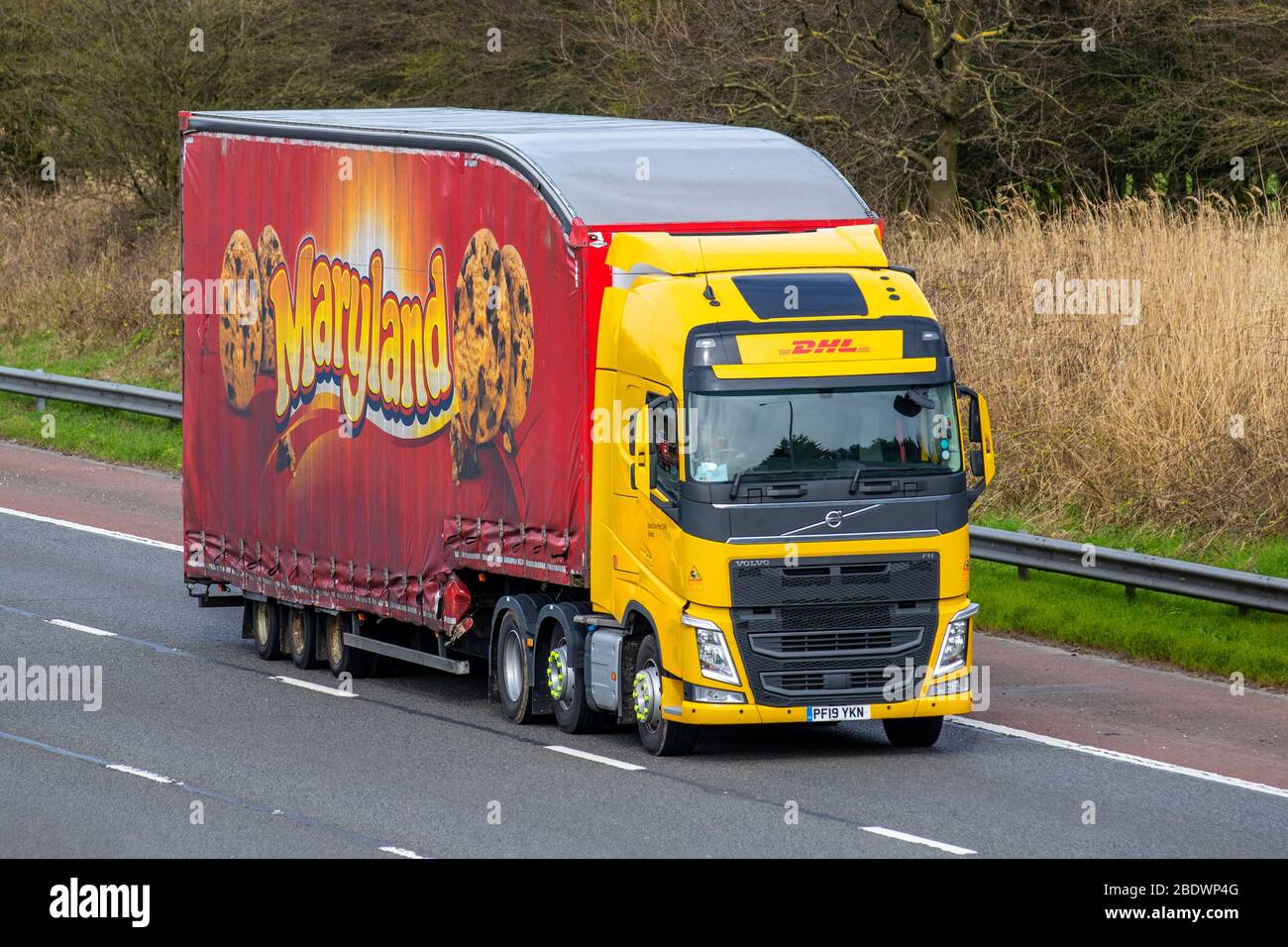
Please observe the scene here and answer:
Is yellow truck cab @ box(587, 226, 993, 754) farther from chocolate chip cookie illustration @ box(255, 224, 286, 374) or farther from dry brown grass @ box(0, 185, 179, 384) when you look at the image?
dry brown grass @ box(0, 185, 179, 384)

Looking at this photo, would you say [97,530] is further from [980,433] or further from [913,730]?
[980,433]

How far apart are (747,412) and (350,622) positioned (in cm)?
500

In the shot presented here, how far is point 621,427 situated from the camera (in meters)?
13.8

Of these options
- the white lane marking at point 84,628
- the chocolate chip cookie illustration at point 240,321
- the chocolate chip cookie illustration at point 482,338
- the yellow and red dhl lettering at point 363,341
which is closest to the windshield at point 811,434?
the chocolate chip cookie illustration at point 482,338

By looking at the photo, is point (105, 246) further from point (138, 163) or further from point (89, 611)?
point (89, 611)

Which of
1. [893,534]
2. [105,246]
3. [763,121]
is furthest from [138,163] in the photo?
[893,534]

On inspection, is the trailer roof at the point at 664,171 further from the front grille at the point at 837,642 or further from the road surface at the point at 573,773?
the road surface at the point at 573,773

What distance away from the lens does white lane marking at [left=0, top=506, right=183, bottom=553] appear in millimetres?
22609

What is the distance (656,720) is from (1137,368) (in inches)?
347

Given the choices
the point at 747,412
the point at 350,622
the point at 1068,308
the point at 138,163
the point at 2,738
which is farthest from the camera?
the point at 138,163

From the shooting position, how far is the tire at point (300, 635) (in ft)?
58.2

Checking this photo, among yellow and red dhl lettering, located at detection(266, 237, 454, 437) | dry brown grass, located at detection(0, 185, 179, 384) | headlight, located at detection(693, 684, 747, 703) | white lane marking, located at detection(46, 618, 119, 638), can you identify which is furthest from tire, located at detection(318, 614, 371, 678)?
dry brown grass, located at detection(0, 185, 179, 384)

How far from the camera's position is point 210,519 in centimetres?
1892

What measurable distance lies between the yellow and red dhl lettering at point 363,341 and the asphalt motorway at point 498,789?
7.21ft
